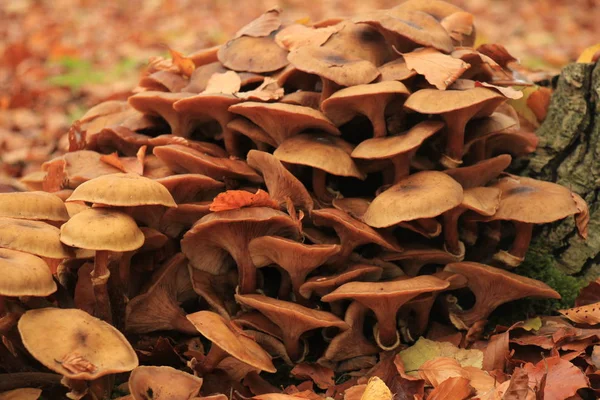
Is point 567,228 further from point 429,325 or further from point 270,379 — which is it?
point 270,379

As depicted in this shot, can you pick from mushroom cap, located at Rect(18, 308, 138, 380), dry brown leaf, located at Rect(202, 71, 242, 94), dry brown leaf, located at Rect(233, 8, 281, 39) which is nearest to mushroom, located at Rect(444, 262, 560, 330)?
dry brown leaf, located at Rect(202, 71, 242, 94)

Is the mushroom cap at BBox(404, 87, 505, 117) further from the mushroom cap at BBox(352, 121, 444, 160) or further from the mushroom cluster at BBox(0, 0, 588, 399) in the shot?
the mushroom cap at BBox(352, 121, 444, 160)

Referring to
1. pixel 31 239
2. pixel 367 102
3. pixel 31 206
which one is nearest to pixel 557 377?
pixel 367 102

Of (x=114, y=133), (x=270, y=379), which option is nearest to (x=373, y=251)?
(x=270, y=379)

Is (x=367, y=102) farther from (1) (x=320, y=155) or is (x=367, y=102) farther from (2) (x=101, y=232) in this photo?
(2) (x=101, y=232)

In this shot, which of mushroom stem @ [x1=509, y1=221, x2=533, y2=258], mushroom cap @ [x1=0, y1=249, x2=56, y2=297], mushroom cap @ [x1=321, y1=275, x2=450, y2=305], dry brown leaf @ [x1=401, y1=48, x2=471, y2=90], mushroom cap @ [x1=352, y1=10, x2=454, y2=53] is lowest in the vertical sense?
mushroom stem @ [x1=509, y1=221, x2=533, y2=258]

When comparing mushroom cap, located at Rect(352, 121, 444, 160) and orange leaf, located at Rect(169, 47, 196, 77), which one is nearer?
mushroom cap, located at Rect(352, 121, 444, 160)
